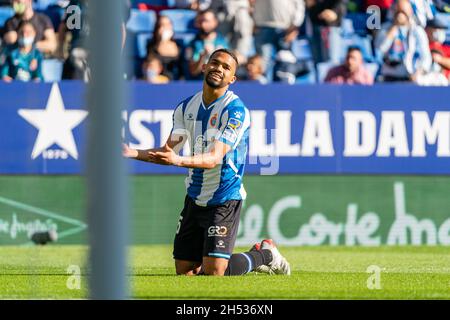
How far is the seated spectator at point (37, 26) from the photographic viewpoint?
48.1 feet

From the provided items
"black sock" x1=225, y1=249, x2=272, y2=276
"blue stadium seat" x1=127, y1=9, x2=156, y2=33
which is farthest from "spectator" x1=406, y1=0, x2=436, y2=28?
"black sock" x1=225, y1=249, x2=272, y2=276

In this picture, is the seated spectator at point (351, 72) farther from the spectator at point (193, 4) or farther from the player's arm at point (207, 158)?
the player's arm at point (207, 158)

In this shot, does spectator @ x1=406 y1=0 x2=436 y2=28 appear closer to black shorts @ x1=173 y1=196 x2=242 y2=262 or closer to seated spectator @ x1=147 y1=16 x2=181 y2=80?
seated spectator @ x1=147 y1=16 x2=181 y2=80

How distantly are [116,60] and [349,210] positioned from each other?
10.7 m

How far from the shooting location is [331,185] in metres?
14.3

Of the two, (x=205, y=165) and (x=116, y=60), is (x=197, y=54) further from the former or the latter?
(x=116, y=60)

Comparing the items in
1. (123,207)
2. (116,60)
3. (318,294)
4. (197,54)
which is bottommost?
(318,294)

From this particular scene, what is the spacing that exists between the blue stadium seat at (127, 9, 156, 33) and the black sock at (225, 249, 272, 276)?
6.29 m

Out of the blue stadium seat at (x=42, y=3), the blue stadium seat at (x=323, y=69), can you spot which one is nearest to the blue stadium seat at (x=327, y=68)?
the blue stadium seat at (x=323, y=69)

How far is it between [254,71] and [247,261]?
5.82 m

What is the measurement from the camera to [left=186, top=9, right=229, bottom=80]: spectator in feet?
49.1

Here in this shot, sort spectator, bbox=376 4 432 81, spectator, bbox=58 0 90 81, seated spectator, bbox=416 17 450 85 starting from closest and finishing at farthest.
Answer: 1. spectator, bbox=58 0 90 81
2. spectator, bbox=376 4 432 81
3. seated spectator, bbox=416 17 450 85

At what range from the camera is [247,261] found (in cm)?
955
